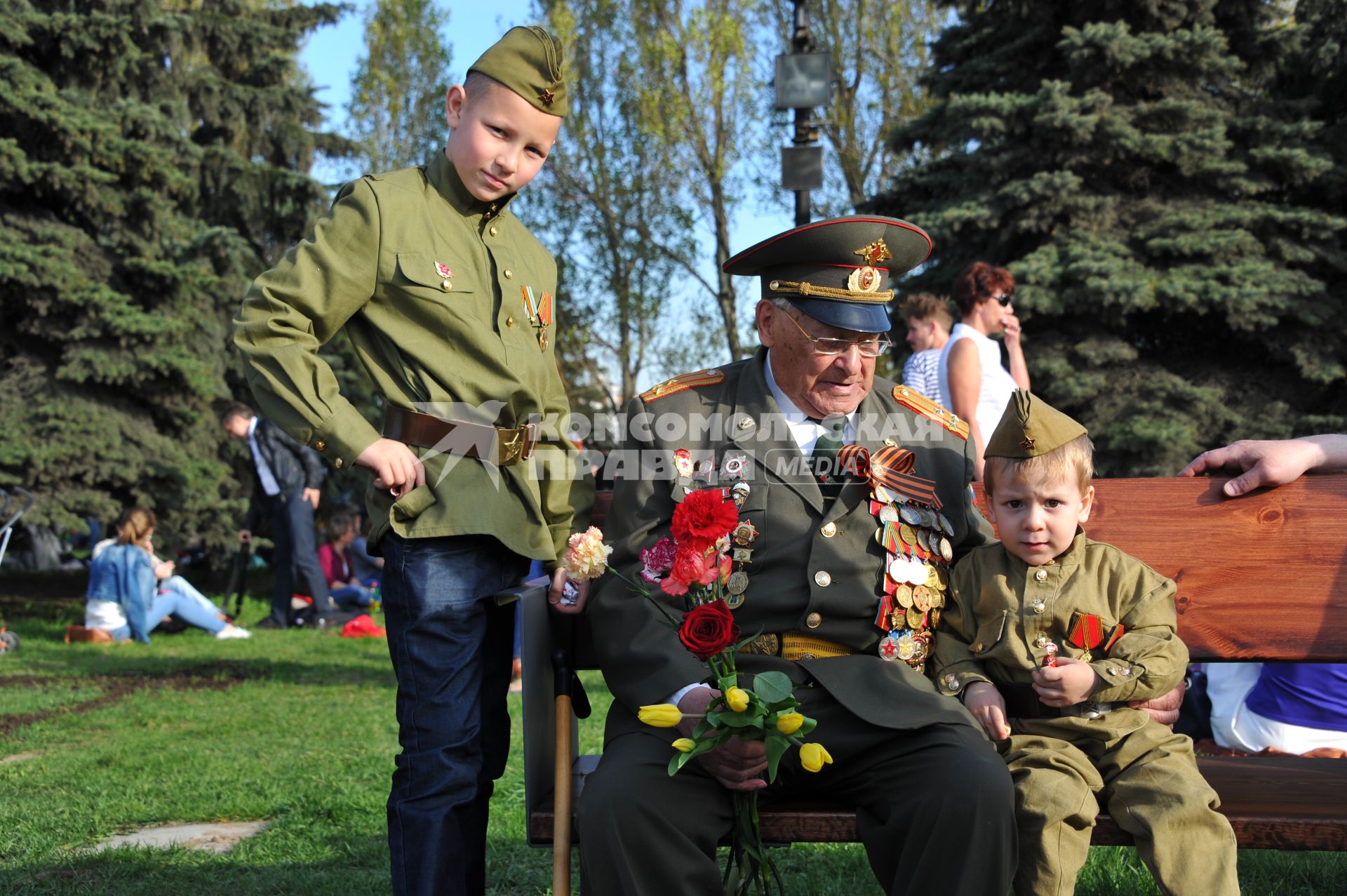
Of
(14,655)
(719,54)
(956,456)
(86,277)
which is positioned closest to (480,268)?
(956,456)

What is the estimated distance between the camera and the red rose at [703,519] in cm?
220

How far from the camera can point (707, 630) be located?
2188 mm

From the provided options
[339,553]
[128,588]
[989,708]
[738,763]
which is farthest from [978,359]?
[339,553]

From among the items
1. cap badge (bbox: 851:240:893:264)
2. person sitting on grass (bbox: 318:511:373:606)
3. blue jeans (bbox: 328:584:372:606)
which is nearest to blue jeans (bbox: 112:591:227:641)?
blue jeans (bbox: 328:584:372:606)

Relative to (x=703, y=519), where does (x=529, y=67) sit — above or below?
above

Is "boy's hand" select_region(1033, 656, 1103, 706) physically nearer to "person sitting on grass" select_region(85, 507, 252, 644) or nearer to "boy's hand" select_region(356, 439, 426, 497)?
"boy's hand" select_region(356, 439, 426, 497)

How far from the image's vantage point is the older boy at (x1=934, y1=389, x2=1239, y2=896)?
7.76ft

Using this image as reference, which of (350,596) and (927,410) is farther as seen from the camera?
(350,596)

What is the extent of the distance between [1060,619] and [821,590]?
1.75 ft

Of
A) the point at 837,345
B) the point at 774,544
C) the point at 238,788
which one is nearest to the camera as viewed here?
the point at 774,544

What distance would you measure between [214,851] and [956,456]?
2679mm

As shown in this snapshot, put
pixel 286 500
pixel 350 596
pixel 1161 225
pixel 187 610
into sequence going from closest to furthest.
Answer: pixel 187 610
pixel 286 500
pixel 1161 225
pixel 350 596

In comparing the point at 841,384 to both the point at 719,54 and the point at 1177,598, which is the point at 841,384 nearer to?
the point at 1177,598

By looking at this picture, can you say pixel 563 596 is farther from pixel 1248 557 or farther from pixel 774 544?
pixel 1248 557
